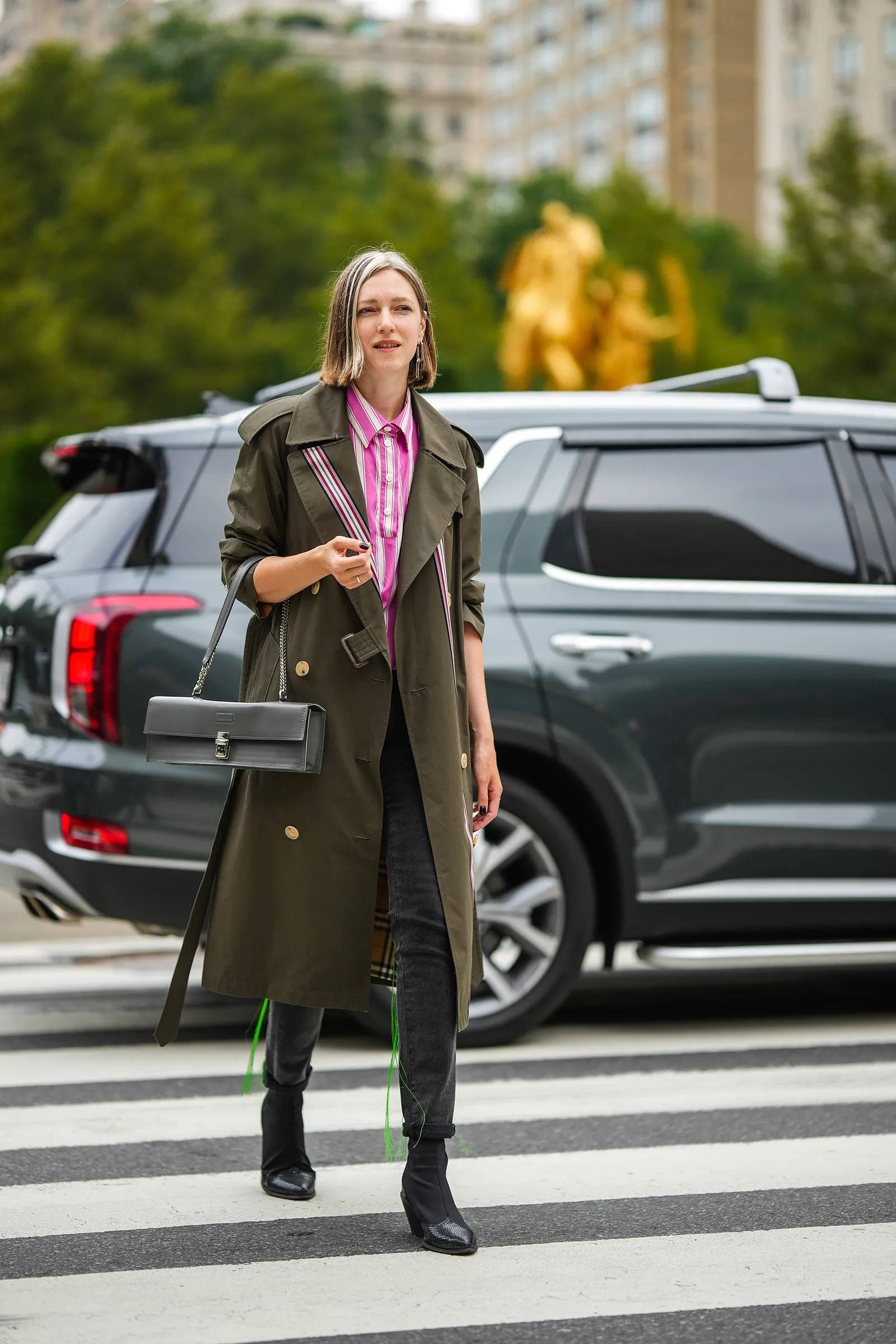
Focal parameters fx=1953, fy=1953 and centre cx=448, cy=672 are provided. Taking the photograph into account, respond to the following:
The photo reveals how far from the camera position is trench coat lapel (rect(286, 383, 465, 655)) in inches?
144

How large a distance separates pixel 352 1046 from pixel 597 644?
54.9 inches

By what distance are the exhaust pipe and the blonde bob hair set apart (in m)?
2.37

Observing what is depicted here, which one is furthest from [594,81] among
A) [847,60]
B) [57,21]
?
[57,21]

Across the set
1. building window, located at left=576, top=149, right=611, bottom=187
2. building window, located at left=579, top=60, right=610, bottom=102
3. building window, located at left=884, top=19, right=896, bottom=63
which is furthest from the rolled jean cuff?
building window, located at left=579, top=60, right=610, bottom=102

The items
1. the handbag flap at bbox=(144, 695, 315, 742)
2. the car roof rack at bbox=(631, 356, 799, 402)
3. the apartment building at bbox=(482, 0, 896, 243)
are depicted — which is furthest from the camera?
the apartment building at bbox=(482, 0, 896, 243)

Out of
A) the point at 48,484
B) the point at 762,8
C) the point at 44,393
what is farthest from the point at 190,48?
the point at 48,484

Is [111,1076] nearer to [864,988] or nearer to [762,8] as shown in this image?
[864,988]

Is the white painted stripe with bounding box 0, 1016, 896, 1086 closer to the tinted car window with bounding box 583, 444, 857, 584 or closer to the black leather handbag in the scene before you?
the tinted car window with bounding box 583, 444, 857, 584

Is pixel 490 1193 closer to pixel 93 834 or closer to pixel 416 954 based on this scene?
pixel 416 954

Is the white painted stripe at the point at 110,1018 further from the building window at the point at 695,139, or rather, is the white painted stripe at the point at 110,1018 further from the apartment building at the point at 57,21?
the apartment building at the point at 57,21

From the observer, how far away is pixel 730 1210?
4.00 metres

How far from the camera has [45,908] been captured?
5.73 metres

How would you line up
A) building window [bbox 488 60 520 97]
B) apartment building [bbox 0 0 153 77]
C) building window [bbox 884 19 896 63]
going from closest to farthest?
1. building window [bbox 884 19 896 63]
2. building window [bbox 488 60 520 97]
3. apartment building [bbox 0 0 153 77]

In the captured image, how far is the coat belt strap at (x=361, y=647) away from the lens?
3.65 metres
